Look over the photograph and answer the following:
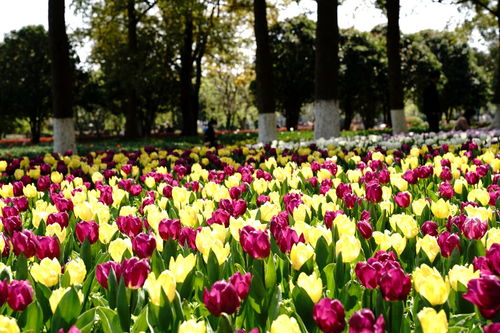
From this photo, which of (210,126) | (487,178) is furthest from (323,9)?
(487,178)

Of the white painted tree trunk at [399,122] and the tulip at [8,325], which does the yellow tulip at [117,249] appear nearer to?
the tulip at [8,325]

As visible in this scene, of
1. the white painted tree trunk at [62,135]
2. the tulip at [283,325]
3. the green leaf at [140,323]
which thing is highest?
the white painted tree trunk at [62,135]

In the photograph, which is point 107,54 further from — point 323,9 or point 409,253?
point 409,253

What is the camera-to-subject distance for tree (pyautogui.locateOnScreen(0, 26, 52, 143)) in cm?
3081

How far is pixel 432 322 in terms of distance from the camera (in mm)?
1425

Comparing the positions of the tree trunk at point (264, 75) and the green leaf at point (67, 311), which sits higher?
the tree trunk at point (264, 75)

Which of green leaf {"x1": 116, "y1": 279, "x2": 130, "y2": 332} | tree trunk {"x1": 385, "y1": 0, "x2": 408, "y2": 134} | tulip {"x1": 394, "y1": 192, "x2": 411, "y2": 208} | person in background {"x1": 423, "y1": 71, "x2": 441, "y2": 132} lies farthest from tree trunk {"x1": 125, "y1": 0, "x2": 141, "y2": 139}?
green leaf {"x1": 116, "y1": 279, "x2": 130, "y2": 332}

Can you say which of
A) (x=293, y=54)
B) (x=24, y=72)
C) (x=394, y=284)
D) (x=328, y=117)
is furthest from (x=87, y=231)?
(x=24, y=72)

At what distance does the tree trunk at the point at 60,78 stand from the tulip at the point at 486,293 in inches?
451

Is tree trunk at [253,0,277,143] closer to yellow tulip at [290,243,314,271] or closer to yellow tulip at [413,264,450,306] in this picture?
yellow tulip at [290,243,314,271]

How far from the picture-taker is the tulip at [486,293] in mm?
1496

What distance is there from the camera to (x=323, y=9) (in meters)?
12.7

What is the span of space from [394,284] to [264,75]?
1347cm

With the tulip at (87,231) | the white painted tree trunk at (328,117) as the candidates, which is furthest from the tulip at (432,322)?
the white painted tree trunk at (328,117)
